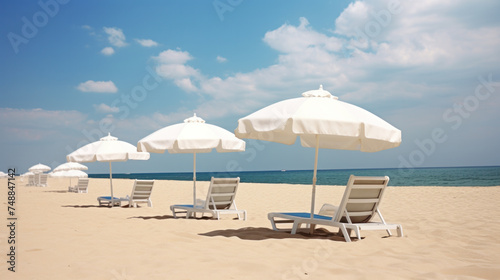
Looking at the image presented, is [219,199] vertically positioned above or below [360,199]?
below

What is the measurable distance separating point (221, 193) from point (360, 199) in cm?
331

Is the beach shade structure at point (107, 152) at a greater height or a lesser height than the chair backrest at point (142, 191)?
greater

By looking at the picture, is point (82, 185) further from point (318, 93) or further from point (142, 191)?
point (318, 93)

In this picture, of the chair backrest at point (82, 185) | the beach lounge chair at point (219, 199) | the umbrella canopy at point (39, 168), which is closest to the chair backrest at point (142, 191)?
the beach lounge chair at point (219, 199)

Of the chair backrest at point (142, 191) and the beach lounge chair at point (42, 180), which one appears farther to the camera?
the beach lounge chair at point (42, 180)

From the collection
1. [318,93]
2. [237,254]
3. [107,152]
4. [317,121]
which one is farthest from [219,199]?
[107,152]

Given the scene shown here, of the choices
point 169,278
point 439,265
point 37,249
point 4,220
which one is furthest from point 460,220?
point 4,220


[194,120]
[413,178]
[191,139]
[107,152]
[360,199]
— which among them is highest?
[194,120]

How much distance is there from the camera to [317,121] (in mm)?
4754

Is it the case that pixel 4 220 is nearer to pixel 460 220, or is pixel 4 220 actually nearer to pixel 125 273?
pixel 125 273

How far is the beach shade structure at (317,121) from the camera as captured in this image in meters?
4.74

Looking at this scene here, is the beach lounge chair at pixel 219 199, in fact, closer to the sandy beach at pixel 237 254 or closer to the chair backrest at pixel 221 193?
the chair backrest at pixel 221 193

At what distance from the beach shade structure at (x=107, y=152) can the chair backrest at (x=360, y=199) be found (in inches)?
261

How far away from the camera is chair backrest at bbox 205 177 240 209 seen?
7699mm
